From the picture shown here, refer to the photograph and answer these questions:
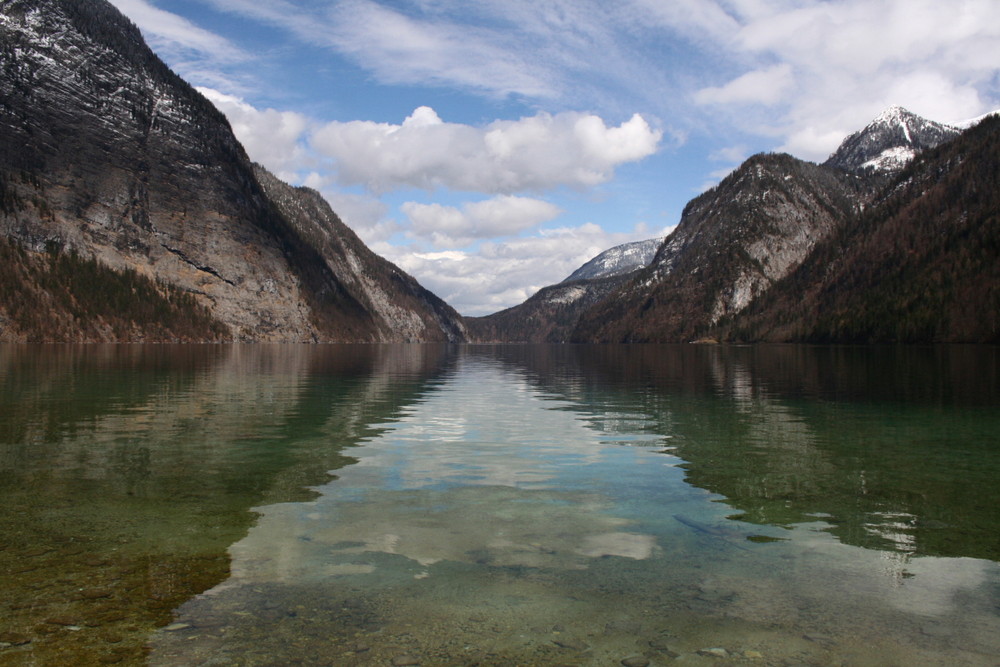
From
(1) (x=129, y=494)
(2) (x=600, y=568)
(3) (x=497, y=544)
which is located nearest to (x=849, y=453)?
(2) (x=600, y=568)

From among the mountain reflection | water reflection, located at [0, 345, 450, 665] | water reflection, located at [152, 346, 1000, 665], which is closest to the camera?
water reflection, located at [152, 346, 1000, 665]

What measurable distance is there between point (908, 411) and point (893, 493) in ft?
57.6

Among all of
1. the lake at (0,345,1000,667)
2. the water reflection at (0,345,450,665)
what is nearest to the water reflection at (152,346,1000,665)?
the lake at (0,345,1000,667)

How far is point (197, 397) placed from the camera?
35.6 m

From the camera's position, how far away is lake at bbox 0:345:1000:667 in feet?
23.7

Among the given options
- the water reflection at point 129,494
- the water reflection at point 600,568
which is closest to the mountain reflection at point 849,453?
the water reflection at point 600,568

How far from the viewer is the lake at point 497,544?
7.23 m

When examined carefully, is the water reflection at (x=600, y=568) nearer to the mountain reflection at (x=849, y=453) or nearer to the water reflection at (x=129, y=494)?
the mountain reflection at (x=849, y=453)

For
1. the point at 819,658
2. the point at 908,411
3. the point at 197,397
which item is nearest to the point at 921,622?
the point at 819,658

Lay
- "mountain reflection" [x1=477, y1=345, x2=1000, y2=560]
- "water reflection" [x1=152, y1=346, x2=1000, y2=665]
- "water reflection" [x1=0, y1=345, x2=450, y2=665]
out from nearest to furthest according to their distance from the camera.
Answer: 1. "water reflection" [x1=152, y1=346, x2=1000, y2=665]
2. "water reflection" [x1=0, y1=345, x2=450, y2=665]
3. "mountain reflection" [x1=477, y1=345, x2=1000, y2=560]

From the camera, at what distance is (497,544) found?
10797 mm

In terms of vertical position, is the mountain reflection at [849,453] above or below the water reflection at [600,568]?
above

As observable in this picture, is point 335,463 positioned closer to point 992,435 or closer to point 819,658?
point 819,658

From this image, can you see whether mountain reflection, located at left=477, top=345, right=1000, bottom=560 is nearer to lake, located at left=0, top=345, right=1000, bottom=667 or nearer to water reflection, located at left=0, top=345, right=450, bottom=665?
lake, located at left=0, top=345, right=1000, bottom=667
